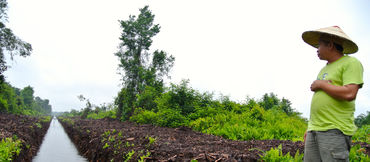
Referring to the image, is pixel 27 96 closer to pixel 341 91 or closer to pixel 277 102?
pixel 277 102

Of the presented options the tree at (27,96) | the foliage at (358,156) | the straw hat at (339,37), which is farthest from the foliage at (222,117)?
the tree at (27,96)

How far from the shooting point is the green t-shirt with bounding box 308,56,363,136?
2.22 metres

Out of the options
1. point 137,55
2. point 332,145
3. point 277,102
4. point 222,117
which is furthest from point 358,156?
point 137,55

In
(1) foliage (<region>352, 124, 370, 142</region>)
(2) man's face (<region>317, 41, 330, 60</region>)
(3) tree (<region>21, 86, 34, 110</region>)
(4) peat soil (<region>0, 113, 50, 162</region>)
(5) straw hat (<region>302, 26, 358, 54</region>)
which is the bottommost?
(4) peat soil (<region>0, 113, 50, 162</region>)

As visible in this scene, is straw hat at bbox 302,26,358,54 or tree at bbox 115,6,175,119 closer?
straw hat at bbox 302,26,358,54

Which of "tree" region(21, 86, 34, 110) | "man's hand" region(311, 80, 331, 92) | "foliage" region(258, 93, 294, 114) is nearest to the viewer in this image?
"man's hand" region(311, 80, 331, 92)

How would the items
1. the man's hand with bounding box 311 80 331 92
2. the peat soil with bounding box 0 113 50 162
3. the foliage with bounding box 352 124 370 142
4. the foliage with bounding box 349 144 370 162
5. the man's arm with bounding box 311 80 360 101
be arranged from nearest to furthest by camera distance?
1. the man's arm with bounding box 311 80 360 101
2. the man's hand with bounding box 311 80 331 92
3. the foliage with bounding box 349 144 370 162
4. the foliage with bounding box 352 124 370 142
5. the peat soil with bounding box 0 113 50 162

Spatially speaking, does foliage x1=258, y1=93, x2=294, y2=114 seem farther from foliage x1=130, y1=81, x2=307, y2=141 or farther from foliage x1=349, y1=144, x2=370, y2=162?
foliage x1=349, y1=144, x2=370, y2=162

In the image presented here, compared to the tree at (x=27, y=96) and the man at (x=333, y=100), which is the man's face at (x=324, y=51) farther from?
the tree at (x=27, y=96)

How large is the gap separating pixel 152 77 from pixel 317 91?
19.9 m

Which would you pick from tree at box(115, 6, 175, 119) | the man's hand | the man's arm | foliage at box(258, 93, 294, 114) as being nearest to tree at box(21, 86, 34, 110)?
tree at box(115, 6, 175, 119)

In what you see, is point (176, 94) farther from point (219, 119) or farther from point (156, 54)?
point (156, 54)

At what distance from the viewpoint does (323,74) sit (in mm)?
2516

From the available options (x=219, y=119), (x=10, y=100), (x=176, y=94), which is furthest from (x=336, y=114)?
(x=10, y=100)
